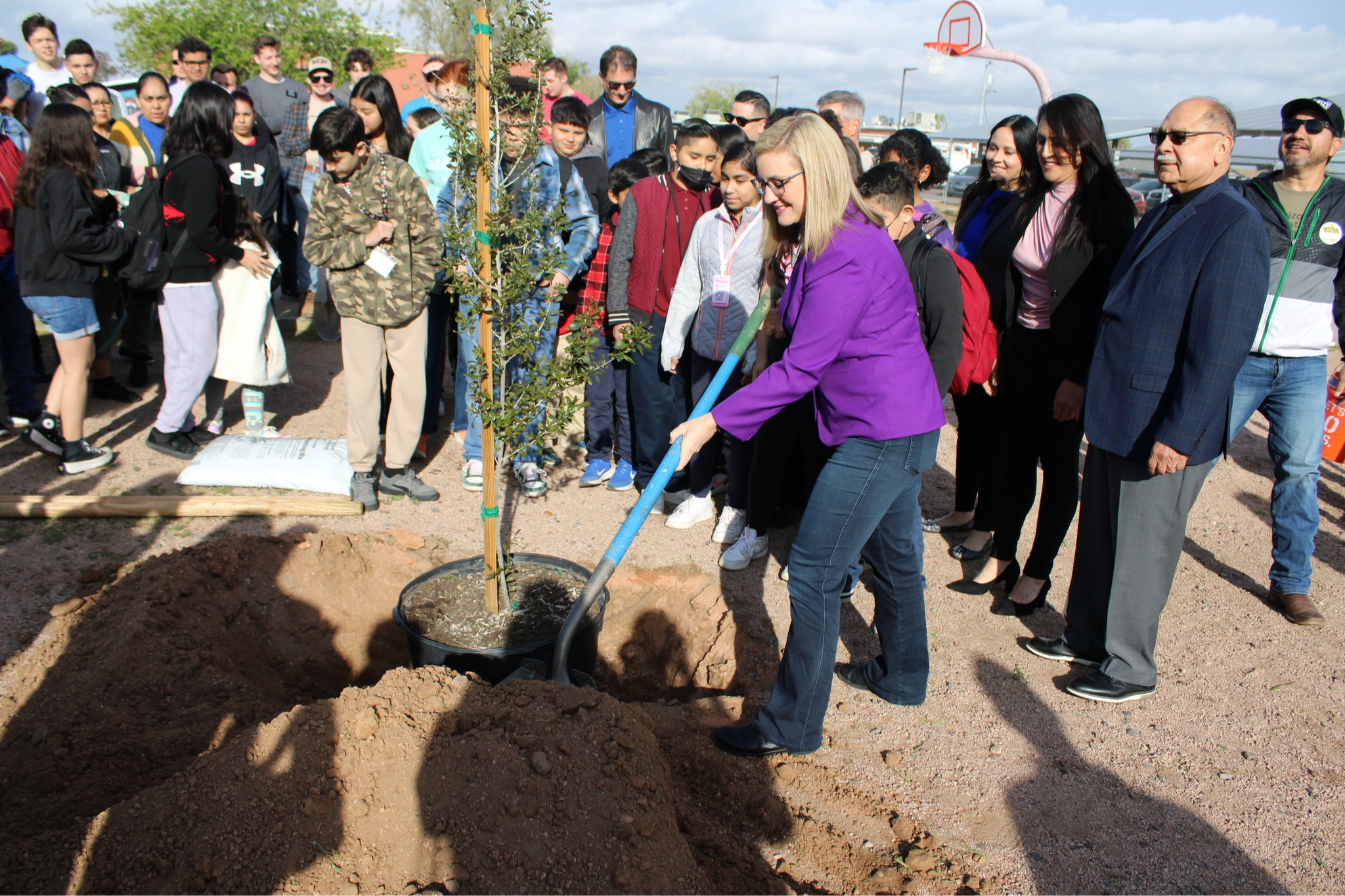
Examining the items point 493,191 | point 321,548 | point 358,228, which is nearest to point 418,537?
point 321,548

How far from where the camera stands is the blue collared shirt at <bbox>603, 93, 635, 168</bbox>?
7164 millimetres

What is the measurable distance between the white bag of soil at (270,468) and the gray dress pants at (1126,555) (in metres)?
3.88

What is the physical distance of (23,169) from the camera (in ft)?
15.5

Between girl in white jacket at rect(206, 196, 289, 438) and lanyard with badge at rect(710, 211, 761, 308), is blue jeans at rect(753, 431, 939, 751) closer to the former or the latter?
lanyard with badge at rect(710, 211, 761, 308)

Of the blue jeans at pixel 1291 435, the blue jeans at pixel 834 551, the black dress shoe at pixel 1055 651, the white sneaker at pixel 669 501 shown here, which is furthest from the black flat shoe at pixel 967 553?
the blue jeans at pixel 834 551

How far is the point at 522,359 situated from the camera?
352 cm

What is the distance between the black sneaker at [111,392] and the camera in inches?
248

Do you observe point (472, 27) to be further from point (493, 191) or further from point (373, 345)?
point (373, 345)

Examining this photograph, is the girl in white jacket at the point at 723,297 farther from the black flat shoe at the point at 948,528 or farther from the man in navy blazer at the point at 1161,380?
the man in navy blazer at the point at 1161,380

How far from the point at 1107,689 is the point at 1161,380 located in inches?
50.9

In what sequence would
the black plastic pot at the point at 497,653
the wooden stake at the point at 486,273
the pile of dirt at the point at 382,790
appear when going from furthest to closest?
the black plastic pot at the point at 497,653 → the wooden stake at the point at 486,273 → the pile of dirt at the point at 382,790

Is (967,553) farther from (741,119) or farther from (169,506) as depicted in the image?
(169,506)

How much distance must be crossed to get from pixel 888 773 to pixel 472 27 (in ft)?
9.88

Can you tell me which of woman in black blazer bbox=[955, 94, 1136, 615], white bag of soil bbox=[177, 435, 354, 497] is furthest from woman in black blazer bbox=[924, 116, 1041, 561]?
white bag of soil bbox=[177, 435, 354, 497]
